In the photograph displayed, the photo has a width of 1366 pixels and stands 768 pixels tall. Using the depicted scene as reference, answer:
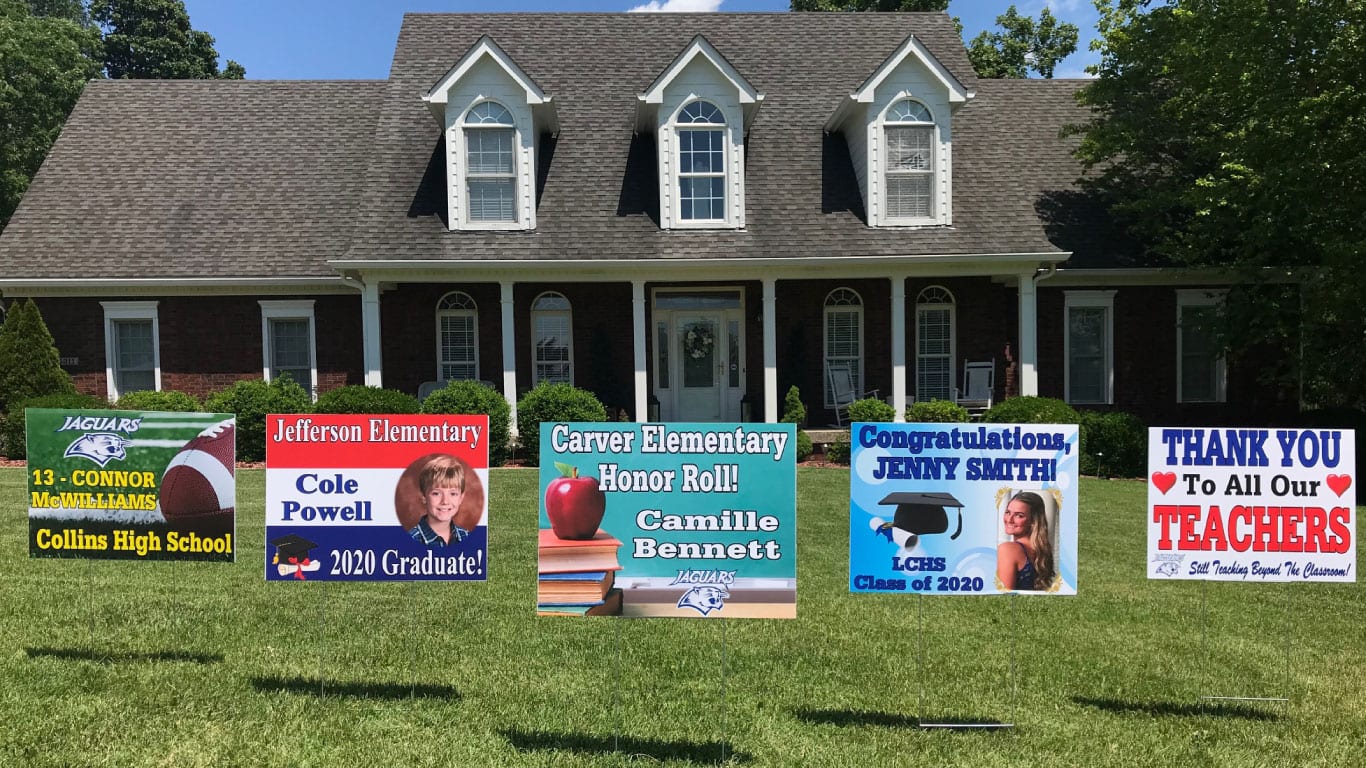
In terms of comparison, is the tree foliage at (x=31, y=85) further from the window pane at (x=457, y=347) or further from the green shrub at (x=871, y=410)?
the green shrub at (x=871, y=410)

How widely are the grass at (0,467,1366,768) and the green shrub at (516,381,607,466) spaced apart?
7.07 m

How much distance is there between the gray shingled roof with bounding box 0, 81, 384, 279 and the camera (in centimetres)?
1684

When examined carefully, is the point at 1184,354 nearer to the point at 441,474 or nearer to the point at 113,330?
the point at 441,474

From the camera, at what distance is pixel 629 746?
14.0ft

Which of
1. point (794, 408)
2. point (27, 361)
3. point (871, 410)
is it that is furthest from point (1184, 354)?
point (27, 361)

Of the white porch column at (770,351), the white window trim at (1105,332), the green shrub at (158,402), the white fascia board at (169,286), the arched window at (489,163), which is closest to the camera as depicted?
the green shrub at (158,402)

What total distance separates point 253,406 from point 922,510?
44.7 feet

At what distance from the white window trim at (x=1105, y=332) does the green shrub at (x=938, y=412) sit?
3.72 m

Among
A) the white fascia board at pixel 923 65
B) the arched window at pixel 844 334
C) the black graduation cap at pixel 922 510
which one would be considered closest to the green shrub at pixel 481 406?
the arched window at pixel 844 334

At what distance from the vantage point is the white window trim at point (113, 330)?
1688cm

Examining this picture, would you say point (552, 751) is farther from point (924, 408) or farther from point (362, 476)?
point (924, 408)

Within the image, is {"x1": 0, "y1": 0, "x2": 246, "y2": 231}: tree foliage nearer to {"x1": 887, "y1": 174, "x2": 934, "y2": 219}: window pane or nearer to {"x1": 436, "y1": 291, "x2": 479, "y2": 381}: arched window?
{"x1": 436, "y1": 291, "x2": 479, "y2": 381}: arched window

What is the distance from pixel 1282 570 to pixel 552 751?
430 cm

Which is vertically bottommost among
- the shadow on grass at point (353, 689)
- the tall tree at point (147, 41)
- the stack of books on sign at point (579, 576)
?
the shadow on grass at point (353, 689)
